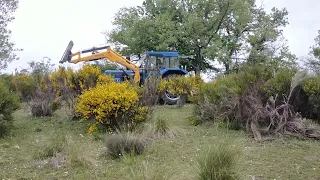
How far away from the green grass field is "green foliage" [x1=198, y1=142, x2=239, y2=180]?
0.42 ft

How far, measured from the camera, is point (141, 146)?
531 cm

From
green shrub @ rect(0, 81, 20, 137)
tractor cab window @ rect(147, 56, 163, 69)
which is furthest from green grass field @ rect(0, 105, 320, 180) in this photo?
tractor cab window @ rect(147, 56, 163, 69)

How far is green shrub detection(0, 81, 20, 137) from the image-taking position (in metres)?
7.32

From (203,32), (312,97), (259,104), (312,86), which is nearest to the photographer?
(259,104)

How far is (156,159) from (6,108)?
13.6 feet

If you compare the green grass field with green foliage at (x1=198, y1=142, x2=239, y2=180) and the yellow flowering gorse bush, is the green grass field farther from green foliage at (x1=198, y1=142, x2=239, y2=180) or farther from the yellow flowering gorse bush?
the yellow flowering gorse bush

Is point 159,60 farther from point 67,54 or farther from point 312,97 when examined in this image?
point 312,97

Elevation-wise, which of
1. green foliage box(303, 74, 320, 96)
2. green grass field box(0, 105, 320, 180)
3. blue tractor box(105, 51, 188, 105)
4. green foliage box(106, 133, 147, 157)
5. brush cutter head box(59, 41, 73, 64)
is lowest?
green grass field box(0, 105, 320, 180)

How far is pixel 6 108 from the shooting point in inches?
299

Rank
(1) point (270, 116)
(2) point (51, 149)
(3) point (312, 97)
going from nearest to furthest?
(2) point (51, 149) → (1) point (270, 116) → (3) point (312, 97)

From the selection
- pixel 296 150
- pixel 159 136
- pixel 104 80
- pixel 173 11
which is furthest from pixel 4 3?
pixel 296 150

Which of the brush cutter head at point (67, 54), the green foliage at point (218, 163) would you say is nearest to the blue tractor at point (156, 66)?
the brush cutter head at point (67, 54)

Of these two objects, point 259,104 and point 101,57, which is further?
point 101,57

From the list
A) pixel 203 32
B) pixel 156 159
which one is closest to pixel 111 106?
pixel 156 159
